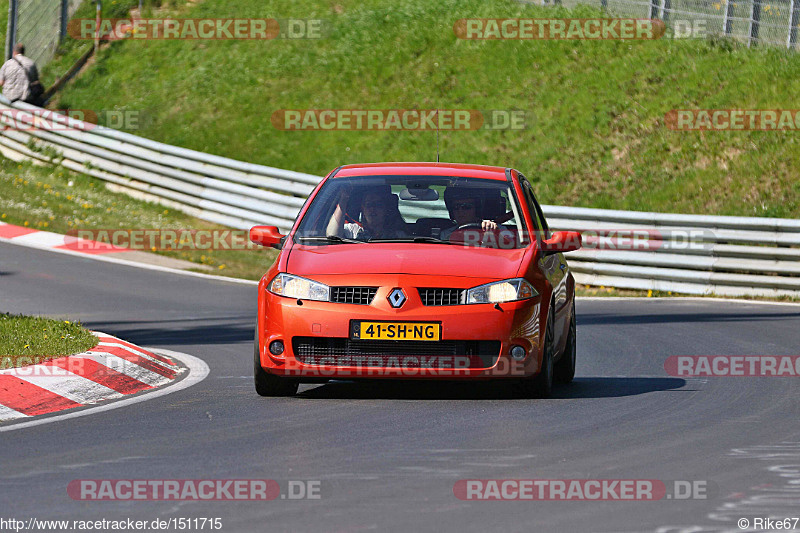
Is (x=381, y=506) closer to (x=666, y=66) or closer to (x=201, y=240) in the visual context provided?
(x=201, y=240)

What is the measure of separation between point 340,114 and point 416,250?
19.8 m

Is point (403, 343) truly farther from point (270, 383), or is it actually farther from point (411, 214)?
point (411, 214)

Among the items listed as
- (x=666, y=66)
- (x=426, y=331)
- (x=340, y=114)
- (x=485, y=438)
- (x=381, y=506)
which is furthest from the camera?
(x=340, y=114)

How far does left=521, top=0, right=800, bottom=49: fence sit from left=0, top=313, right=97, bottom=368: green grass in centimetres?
1846

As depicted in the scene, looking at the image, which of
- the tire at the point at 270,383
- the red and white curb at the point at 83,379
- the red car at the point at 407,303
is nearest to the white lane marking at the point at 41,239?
the red and white curb at the point at 83,379

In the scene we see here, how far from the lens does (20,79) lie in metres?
28.4

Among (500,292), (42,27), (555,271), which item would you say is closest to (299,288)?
(500,292)

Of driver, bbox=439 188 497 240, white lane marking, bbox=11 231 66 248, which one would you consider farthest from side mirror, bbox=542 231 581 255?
white lane marking, bbox=11 231 66 248

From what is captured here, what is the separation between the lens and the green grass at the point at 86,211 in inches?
850

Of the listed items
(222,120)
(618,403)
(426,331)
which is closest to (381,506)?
(426,331)

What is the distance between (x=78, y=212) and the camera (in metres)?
24.2
